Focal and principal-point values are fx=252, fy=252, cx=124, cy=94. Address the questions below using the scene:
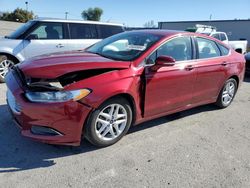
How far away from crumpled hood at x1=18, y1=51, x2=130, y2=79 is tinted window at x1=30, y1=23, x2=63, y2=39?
3.80 m

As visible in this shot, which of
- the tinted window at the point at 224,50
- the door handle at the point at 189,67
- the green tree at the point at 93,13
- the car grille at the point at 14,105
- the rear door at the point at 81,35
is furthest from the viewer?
the green tree at the point at 93,13

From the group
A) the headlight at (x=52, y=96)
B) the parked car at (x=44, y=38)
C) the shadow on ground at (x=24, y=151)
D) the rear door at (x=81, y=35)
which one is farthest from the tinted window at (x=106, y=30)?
the headlight at (x=52, y=96)

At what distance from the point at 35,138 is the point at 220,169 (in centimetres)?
226

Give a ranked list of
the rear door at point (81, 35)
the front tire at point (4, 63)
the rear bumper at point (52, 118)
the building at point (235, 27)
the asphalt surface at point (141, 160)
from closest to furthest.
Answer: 1. the asphalt surface at point (141, 160)
2. the rear bumper at point (52, 118)
3. the front tire at point (4, 63)
4. the rear door at point (81, 35)
5. the building at point (235, 27)

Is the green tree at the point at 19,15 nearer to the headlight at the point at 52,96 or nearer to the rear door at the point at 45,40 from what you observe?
the rear door at the point at 45,40

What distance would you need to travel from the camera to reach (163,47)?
388 centimetres

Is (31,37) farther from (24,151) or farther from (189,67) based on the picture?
(189,67)

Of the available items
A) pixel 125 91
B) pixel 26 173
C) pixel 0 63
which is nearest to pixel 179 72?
pixel 125 91

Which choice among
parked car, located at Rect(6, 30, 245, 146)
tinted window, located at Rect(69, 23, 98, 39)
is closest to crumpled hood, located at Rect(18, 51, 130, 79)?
parked car, located at Rect(6, 30, 245, 146)

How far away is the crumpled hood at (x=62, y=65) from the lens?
3031 millimetres

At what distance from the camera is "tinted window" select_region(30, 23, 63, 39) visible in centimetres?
696

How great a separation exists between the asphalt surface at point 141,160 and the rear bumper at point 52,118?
308 millimetres

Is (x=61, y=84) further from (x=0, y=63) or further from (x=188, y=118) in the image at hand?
(x=0, y=63)

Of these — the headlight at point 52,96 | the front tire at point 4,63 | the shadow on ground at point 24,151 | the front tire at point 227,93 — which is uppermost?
the headlight at point 52,96
